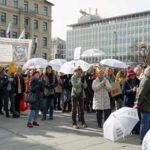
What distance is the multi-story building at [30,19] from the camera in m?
82.9

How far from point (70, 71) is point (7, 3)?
72029 mm

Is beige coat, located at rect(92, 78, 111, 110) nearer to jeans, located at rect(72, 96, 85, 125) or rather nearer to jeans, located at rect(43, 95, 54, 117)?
jeans, located at rect(72, 96, 85, 125)

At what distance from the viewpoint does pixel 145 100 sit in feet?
28.8

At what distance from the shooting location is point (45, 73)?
41.9 ft

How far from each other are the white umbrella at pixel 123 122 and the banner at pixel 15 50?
28.3ft

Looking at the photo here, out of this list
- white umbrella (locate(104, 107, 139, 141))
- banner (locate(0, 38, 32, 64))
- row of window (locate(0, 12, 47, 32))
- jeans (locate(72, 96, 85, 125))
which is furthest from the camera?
row of window (locate(0, 12, 47, 32))

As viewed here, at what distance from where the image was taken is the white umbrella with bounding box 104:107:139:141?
9070 mm

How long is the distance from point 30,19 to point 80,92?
77.6m

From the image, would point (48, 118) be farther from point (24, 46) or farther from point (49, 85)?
point (24, 46)

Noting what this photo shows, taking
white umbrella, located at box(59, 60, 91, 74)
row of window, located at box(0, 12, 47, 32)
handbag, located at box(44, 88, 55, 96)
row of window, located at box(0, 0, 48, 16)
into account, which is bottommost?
handbag, located at box(44, 88, 55, 96)

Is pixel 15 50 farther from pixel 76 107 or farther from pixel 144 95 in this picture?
pixel 144 95

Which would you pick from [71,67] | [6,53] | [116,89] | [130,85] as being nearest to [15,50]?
[6,53]

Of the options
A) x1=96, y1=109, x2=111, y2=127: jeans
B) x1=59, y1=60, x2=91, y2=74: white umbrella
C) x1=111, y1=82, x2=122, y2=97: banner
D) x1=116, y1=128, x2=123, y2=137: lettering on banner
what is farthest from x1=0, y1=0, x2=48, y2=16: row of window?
x1=116, y1=128, x2=123, y2=137: lettering on banner

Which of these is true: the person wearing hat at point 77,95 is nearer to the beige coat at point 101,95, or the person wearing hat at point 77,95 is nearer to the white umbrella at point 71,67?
the beige coat at point 101,95
